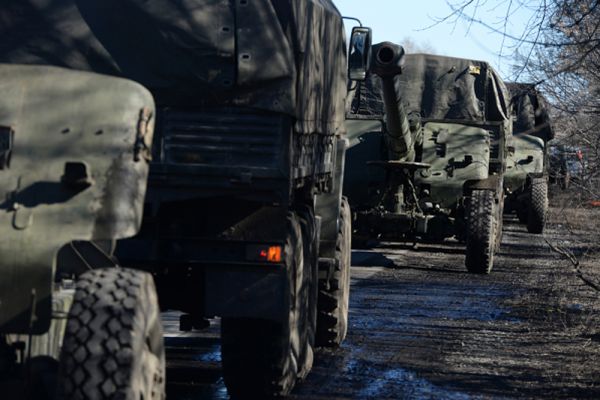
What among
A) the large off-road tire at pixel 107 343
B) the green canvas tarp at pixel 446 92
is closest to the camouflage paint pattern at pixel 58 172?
the large off-road tire at pixel 107 343

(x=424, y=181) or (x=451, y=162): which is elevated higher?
(x=451, y=162)

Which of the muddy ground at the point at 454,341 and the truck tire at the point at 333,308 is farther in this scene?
the truck tire at the point at 333,308

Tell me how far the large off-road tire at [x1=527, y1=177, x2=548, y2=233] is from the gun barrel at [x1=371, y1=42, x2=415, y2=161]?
817cm

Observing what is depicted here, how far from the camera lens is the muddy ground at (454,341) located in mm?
9258

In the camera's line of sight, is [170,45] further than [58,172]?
Yes

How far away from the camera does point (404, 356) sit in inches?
419

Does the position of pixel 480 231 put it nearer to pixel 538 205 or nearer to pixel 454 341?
pixel 454 341

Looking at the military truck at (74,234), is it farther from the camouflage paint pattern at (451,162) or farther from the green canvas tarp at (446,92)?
the green canvas tarp at (446,92)

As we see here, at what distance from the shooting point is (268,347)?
828 centimetres

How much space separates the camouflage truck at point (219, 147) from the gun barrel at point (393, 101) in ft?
21.0

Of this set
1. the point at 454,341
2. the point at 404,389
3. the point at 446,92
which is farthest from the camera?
the point at 446,92

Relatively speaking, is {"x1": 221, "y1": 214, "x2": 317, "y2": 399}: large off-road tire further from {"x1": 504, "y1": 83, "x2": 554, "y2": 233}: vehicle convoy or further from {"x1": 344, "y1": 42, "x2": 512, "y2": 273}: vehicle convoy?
{"x1": 504, "y1": 83, "x2": 554, "y2": 233}: vehicle convoy

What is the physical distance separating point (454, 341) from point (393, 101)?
6373 mm

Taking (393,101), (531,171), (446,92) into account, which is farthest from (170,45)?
(531,171)
